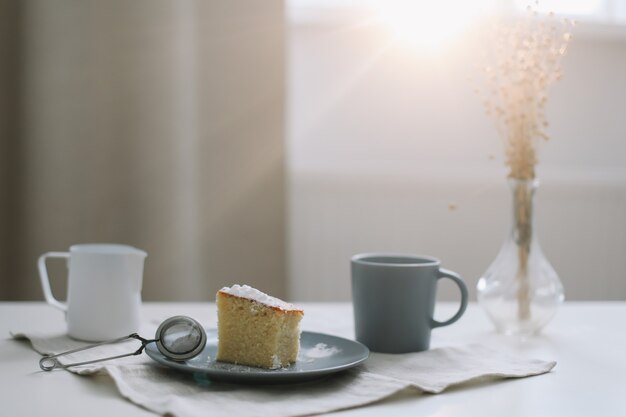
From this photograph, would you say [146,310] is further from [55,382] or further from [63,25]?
[63,25]

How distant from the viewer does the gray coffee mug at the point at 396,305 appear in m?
0.95

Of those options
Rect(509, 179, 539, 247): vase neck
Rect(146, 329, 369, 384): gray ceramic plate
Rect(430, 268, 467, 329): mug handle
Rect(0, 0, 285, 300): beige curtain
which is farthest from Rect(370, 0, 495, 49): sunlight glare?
Rect(146, 329, 369, 384): gray ceramic plate

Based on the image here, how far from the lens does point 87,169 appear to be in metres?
2.06

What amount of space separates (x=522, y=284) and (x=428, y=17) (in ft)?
4.61

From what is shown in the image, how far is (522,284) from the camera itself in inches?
43.9

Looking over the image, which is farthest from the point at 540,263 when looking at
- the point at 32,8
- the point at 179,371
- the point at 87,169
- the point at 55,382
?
the point at 32,8

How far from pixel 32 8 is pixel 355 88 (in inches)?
35.3

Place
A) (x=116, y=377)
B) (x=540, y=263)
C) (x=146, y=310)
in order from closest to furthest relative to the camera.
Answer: (x=116, y=377) → (x=540, y=263) → (x=146, y=310)

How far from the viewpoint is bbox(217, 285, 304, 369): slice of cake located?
80 centimetres

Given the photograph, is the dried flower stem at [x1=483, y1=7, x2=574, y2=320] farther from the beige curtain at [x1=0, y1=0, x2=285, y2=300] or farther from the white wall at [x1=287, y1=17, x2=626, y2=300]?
the white wall at [x1=287, y1=17, x2=626, y2=300]

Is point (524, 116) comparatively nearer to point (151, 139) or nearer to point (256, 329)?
point (256, 329)

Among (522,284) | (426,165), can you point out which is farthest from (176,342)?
(426,165)

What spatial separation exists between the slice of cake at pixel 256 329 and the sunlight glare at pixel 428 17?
1629 millimetres

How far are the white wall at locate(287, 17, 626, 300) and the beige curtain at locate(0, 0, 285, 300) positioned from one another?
18cm
